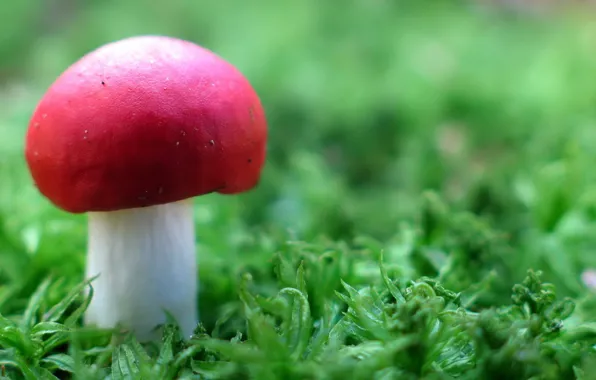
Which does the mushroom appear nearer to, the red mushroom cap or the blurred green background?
the red mushroom cap

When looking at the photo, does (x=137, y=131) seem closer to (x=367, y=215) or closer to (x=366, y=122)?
(x=367, y=215)

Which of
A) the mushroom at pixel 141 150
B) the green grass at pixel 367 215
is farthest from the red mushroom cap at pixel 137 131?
the green grass at pixel 367 215

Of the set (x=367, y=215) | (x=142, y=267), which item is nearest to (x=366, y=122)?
(x=367, y=215)

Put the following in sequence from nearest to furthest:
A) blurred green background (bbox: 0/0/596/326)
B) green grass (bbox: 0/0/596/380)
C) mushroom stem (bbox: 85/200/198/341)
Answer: green grass (bbox: 0/0/596/380) < mushroom stem (bbox: 85/200/198/341) < blurred green background (bbox: 0/0/596/326)

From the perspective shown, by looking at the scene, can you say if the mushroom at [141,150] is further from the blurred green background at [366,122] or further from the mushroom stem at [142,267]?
the blurred green background at [366,122]

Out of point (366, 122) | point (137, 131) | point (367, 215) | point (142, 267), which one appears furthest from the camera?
point (366, 122)

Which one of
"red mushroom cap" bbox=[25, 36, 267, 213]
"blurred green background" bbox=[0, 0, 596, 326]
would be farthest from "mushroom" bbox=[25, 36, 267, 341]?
"blurred green background" bbox=[0, 0, 596, 326]

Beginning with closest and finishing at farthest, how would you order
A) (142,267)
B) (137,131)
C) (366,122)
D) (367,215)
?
1. (137,131)
2. (142,267)
3. (367,215)
4. (366,122)

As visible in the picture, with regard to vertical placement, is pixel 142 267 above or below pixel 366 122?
below
